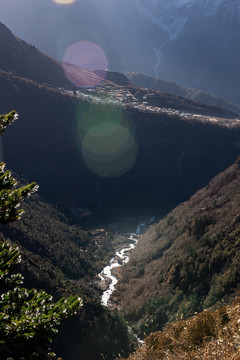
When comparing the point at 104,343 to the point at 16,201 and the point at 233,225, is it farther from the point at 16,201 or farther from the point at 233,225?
the point at 16,201

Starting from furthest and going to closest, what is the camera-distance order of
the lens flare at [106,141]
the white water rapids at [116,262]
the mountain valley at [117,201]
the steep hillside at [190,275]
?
1. the lens flare at [106,141]
2. the white water rapids at [116,262]
3. the mountain valley at [117,201]
4. the steep hillside at [190,275]

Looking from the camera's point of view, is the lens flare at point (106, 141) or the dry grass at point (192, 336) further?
the lens flare at point (106, 141)

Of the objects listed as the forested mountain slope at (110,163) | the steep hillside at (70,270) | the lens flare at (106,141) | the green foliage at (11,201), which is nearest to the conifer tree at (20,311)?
the green foliage at (11,201)

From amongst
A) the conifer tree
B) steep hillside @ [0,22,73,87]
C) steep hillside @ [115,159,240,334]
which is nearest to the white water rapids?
steep hillside @ [115,159,240,334]

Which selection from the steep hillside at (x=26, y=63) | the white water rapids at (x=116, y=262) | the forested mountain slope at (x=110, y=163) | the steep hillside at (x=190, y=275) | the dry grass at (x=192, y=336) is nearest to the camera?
the dry grass at (x=192, y=336)

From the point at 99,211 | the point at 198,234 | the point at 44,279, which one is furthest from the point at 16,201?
the point at 99,211

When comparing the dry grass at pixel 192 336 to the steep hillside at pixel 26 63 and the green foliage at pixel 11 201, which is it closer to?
the green foliage at pixel 11 201

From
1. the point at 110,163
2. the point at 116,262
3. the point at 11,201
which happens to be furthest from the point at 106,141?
the point at 11,201

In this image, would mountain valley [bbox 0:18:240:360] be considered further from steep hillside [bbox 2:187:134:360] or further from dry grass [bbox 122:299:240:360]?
dry grass [bbox 122:299:240:360]
